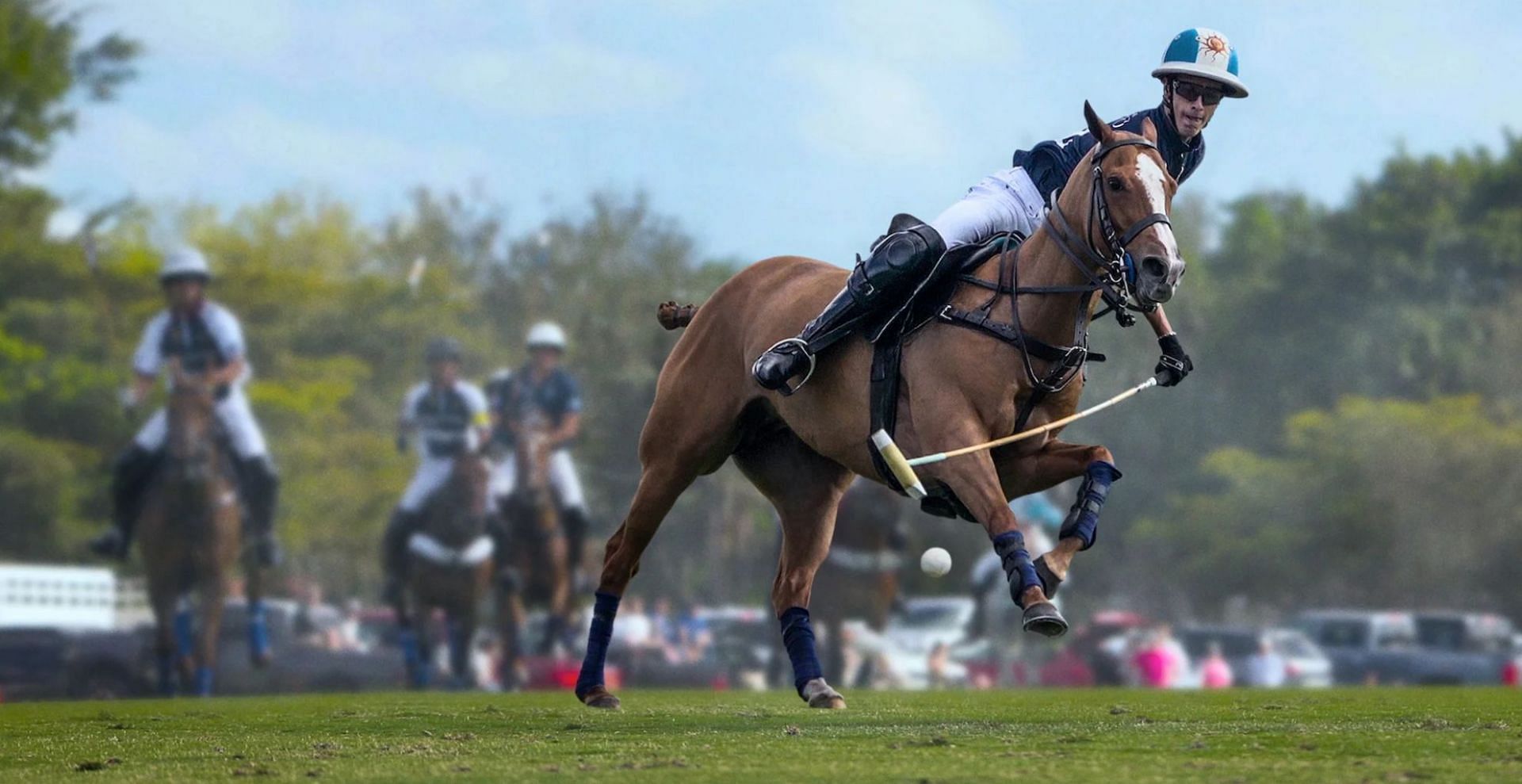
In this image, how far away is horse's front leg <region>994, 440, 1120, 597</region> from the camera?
8961mm

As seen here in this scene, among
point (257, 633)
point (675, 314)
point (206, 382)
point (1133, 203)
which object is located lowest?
point (257, 633)

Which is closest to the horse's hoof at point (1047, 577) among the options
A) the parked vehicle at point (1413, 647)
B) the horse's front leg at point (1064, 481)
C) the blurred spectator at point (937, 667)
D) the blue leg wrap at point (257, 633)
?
the horse's front leg at point (1064, 481)

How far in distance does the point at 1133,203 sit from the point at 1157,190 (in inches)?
4.4

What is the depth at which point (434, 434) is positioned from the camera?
96.9ft

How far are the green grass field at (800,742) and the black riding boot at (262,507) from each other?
13679 mm

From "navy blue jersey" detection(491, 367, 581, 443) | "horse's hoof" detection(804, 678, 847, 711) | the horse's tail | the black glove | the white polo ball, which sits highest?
"navy blue jersey" detection(491, 367, 581, 443)

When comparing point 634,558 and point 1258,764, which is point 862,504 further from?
point 1258,764

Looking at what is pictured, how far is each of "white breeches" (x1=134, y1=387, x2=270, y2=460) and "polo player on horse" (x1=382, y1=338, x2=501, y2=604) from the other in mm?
3965

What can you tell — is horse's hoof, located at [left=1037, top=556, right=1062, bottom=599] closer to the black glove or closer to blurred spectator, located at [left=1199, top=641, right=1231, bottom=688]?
the black glove

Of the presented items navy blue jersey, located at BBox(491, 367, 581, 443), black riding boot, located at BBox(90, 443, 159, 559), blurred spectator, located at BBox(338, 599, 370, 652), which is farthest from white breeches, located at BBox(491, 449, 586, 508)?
blurred spectator, located at BBox(338, 599, 370, 652)

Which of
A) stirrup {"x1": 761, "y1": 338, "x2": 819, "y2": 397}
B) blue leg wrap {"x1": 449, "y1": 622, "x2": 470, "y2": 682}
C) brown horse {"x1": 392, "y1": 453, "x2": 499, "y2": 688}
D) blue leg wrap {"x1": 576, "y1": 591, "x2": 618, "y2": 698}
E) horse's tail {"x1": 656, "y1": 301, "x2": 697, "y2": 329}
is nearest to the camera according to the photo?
stirrup {"x1": 761, "y1": 338, "x2": 819, "y2": 397}

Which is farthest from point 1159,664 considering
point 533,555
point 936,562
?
point 936,562

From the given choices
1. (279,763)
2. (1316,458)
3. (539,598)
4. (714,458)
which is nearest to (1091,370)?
(1316,458)

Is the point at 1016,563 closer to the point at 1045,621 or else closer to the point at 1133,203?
the point at 1045,621
